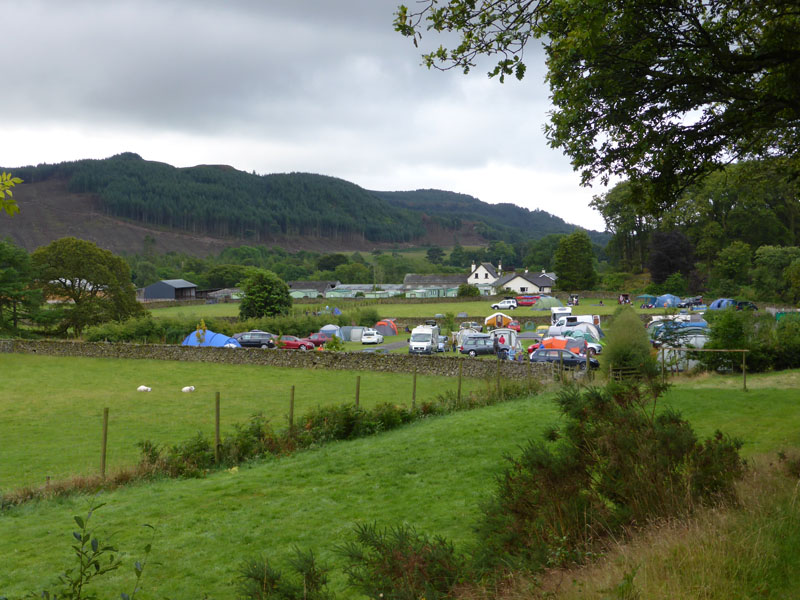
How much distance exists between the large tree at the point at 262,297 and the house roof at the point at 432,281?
64172 mm

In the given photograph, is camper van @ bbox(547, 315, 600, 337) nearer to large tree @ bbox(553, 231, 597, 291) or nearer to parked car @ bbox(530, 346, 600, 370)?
parked car @ bbox(530, 346, 600, 370)

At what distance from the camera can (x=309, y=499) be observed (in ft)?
28.7

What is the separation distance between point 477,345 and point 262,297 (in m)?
26.2

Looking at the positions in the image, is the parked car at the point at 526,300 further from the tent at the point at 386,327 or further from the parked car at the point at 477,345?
the parked car at the point at 477,345

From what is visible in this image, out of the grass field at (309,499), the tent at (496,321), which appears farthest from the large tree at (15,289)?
the tent at (496,321)

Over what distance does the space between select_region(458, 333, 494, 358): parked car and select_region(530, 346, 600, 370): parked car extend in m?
5.84

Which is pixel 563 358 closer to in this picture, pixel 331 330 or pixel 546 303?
pixel 331 330

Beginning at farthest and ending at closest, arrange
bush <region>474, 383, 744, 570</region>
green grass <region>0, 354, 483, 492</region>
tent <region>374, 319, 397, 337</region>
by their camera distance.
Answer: tent <region>374, 319, 397, 337</region>
green grass <region>0, 354, 483, 492</region>
bush <region>474, 383, 744, 570</region>

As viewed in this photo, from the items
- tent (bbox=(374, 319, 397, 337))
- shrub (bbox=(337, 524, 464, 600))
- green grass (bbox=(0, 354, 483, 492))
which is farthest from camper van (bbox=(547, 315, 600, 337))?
shrub (bbox=(337, 524, 464, 600))

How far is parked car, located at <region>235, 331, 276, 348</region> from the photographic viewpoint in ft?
136

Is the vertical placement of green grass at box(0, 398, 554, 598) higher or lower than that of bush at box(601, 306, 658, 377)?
lower

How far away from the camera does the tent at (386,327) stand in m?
50.7

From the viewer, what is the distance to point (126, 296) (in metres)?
49.0

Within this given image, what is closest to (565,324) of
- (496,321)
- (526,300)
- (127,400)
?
(496,321)
